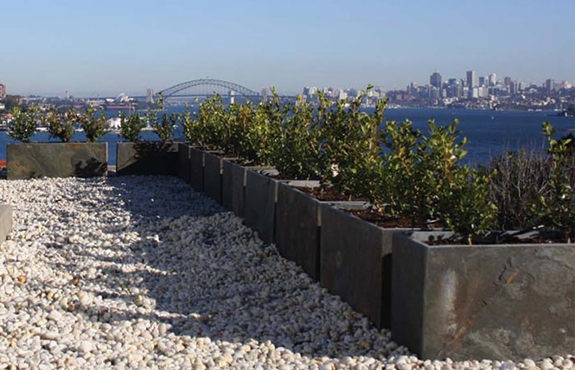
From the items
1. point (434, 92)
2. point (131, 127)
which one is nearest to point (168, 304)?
point (131, 127)

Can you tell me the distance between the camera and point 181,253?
25.3 feet

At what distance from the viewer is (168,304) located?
5.88 meters

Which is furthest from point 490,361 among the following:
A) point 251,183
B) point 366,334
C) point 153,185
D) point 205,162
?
point 153,185

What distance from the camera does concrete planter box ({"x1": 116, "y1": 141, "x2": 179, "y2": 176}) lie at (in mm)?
15148

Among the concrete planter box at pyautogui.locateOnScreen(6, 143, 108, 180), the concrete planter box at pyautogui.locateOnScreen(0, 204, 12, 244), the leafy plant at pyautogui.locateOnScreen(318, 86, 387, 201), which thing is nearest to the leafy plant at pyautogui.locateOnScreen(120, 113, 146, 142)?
the concrete planter box at pyautogui.locateOnScreen(6, 143, 108, 180)

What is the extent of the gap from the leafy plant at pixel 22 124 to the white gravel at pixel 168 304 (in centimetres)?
578

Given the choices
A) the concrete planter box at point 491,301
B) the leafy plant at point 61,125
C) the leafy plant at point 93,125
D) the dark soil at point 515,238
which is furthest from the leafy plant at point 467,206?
the leafy plant at point 93,125

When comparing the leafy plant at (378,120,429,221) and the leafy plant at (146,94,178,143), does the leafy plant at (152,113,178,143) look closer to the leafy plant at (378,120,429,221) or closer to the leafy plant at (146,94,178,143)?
the leafy plant at (146,94,178,143)

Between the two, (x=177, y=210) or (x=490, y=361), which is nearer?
(x=490, y=361)

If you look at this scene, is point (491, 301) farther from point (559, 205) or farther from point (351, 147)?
point (351, 147)

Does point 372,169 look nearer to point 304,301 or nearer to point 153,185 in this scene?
point 304,301

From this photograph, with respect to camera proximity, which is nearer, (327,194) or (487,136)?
(327,194)

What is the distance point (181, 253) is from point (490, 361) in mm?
3908

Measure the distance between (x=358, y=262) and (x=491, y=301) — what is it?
1.16 meters
